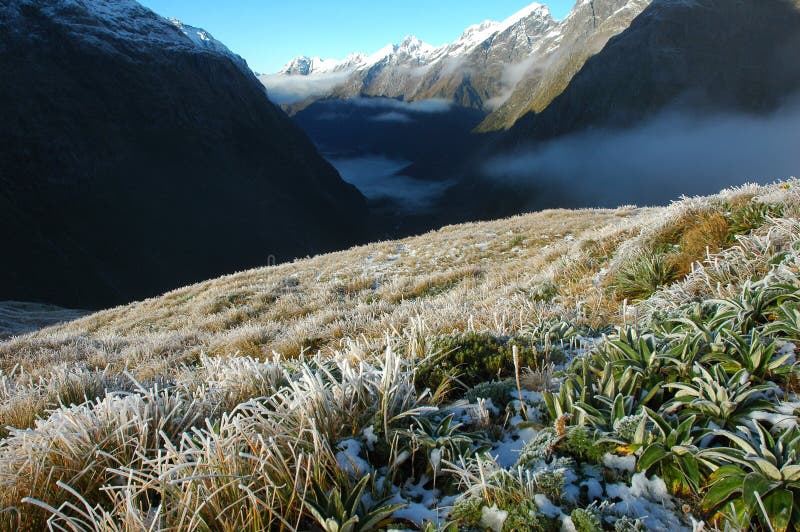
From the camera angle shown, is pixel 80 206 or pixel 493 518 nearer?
pixel 493 518

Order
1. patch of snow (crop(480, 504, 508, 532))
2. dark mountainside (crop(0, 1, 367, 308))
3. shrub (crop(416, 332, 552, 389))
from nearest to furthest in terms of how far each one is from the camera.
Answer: patch of snow (crop(480, 504, 508, 532))
shrub (crop(416, 332, 552, 389))
dark mountainside (crop(0, 1, 367, 308))

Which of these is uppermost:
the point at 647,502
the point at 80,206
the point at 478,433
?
the point at 80,206

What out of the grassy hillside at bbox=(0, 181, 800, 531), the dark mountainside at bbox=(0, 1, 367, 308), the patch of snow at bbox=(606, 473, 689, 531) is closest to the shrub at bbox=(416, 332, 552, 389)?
the grassy hillside at bbox=(0, 181, 800, 531)

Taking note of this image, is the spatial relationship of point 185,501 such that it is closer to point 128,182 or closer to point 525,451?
point 525,451

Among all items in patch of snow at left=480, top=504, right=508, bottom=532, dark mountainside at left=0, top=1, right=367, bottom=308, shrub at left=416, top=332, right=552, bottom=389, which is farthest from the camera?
dark mountainside at left=0, top=1, right=367, bottom=308

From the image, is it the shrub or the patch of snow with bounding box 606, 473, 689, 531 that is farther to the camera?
the shrub

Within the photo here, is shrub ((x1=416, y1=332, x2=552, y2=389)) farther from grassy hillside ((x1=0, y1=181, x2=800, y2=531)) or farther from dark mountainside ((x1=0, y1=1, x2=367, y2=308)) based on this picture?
dark mountainside ((x1=0, y1=1, x2=367, y2=308))

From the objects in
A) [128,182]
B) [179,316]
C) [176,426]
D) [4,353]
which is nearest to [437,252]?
[179,316]

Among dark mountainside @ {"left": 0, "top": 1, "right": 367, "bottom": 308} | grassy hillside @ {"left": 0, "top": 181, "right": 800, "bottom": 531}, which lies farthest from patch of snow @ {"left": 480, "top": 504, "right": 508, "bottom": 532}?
dark mountainside @ {"left": 0, "top": 1, "right": 367, "bottom": 308}

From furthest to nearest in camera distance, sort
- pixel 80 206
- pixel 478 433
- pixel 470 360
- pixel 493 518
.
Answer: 1. pixel 80 206
2. pixel 470 360
3. pixel 478 433
4. pixel 493 518

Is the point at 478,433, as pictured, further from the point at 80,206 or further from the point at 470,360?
the point at 80,206

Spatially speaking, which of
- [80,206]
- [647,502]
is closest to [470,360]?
[647,502]

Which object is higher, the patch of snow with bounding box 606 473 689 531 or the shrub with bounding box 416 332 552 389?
the shrub with bounding box 416 332 552 389

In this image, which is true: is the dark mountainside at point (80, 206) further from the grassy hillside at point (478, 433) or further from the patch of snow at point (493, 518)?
the patch of snow at point (493, 518)
